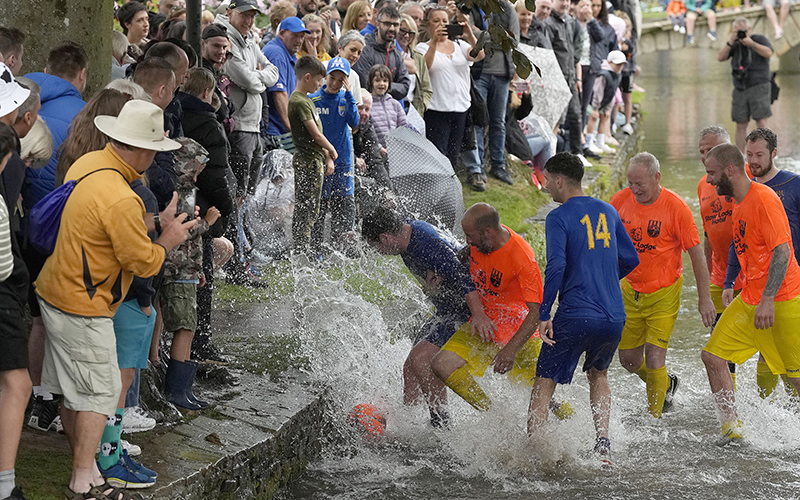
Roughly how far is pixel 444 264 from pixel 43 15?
9.22 feet

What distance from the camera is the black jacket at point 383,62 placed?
35.4 feet

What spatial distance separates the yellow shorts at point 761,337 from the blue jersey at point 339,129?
4227 millimetres

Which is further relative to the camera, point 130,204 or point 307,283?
point 307,283

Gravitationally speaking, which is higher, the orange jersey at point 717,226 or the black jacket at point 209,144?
the black jacket at point 209,144

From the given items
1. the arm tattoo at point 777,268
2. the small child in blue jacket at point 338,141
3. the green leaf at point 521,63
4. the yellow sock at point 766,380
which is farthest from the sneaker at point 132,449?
the small child in blue jacket at point 338,141

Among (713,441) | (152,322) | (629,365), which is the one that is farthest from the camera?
(629,365)

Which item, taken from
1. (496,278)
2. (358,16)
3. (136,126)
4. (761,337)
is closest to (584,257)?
(496,278)

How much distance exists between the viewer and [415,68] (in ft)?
37.9

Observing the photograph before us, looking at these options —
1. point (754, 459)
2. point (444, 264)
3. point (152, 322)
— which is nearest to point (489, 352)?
point (444, 264)

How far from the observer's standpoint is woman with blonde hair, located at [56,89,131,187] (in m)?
4.86

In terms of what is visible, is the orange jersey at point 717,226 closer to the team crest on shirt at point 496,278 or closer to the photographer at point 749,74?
the team crest on shirt at point 496,278

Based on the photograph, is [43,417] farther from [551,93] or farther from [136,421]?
[551,93]

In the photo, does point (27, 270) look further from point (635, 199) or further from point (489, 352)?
point (635, 199)

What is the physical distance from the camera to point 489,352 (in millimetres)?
6445
